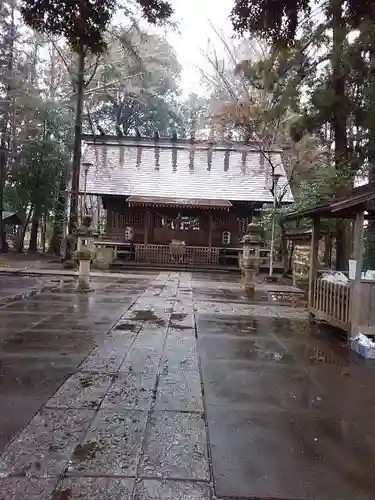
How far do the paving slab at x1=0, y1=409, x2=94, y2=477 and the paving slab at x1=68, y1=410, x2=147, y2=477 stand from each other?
0.23 feet

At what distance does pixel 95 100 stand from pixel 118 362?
27629 mm

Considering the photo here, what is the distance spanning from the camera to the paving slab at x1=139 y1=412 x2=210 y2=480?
2521 mm

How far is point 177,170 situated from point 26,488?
74.7 feet

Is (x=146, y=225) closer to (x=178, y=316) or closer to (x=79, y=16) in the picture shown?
(x=178, y=316)

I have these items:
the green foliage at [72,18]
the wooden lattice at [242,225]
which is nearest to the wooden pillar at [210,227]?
the wooden lattice at [242,225]

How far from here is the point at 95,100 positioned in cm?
2936

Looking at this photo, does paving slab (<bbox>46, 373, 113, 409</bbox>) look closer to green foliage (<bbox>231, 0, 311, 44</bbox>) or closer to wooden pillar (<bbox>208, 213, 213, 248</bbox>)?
green foliage (<bbox>231, 0, 311, 44</bbox>)

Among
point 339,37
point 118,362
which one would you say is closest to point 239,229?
point 339,37

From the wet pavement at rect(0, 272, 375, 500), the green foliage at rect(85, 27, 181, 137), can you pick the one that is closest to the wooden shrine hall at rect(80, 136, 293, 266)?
the green foliage at rect(85, 27, 181, 137)

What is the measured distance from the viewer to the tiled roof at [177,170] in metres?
22.3

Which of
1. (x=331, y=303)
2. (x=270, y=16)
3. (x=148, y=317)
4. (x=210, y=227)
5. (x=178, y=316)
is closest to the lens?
(x=270, y=16)

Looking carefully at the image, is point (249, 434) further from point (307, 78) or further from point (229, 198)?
point (229, 198)

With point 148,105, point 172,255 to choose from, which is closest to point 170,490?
point 172,255

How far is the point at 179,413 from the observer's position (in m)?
3.41
